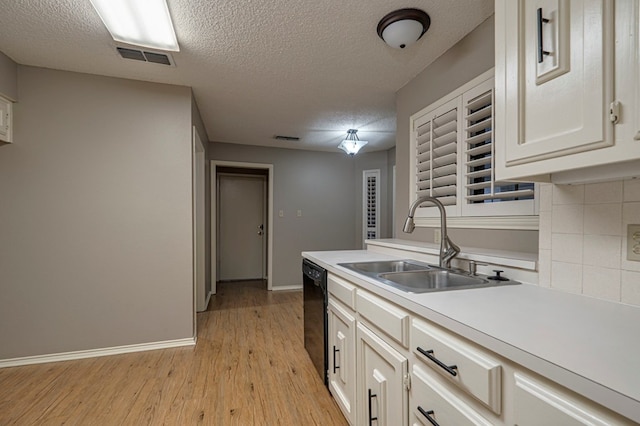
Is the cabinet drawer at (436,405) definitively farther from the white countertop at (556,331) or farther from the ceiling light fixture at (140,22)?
the ceiling light fixture at (140,22)

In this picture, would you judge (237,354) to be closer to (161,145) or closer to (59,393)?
(59,393)

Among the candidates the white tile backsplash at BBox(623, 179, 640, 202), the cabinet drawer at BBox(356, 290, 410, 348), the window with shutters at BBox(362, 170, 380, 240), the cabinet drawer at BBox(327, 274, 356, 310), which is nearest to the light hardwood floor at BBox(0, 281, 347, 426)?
the cabinet drawer at BBox(327, 274, 356, 310)

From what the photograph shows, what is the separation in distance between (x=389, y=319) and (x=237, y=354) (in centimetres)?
185

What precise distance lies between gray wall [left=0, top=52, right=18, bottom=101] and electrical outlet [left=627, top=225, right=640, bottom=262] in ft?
11.8

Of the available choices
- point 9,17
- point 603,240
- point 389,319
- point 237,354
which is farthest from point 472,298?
point 9,17

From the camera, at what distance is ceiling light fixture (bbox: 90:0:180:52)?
5.33 feet

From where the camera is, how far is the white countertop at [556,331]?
535mm

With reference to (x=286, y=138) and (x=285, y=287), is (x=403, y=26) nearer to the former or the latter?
(x=286, y=138)

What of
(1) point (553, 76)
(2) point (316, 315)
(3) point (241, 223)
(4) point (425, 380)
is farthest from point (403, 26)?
(3) point (241, 223)

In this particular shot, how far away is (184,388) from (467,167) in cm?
239

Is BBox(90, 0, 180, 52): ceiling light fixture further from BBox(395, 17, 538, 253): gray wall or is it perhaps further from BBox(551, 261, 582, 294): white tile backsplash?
BBox(551, 261, 582, 294): white tile backsplash

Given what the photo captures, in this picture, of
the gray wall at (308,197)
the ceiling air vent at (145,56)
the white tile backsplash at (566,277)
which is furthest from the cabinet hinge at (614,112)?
the gray wall at (308,197)

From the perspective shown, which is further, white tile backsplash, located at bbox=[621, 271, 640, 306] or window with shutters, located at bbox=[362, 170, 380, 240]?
window with shutters, located at bbox=[362, 170, 380, 240]

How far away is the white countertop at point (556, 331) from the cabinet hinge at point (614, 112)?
530 mm
